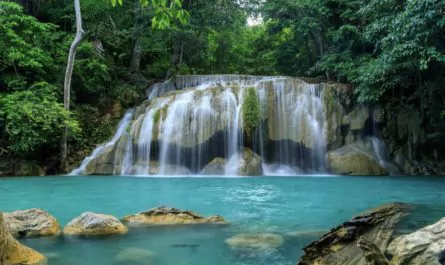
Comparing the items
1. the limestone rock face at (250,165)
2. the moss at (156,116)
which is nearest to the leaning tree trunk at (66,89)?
the moss at (156,116)

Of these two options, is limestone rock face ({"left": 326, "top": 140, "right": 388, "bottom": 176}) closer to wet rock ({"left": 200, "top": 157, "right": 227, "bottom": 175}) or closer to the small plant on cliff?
the small plant on cliff

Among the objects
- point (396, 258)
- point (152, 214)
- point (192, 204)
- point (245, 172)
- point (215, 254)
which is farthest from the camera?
point (245, 172)

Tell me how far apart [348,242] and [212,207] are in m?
3.93

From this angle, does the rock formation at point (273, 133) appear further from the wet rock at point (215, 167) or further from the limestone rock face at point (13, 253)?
the limestone rock face at point (13, 253)

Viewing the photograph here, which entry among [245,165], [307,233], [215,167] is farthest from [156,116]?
[307,233]

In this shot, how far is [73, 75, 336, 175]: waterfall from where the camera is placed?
14984mm

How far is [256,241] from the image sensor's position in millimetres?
4867

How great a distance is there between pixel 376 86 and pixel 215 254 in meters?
12.2

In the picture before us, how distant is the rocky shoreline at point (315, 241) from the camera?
286 centimetres

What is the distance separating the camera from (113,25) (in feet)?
61.6

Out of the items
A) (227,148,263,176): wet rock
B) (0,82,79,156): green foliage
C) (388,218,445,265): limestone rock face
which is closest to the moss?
(0,82,79,156): green foliage

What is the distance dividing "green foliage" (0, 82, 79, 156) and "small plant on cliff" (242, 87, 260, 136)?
5.96 metres

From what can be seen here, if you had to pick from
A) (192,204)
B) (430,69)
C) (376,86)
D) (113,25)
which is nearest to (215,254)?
(192,204)

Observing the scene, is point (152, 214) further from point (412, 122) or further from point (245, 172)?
point (412, 122)
